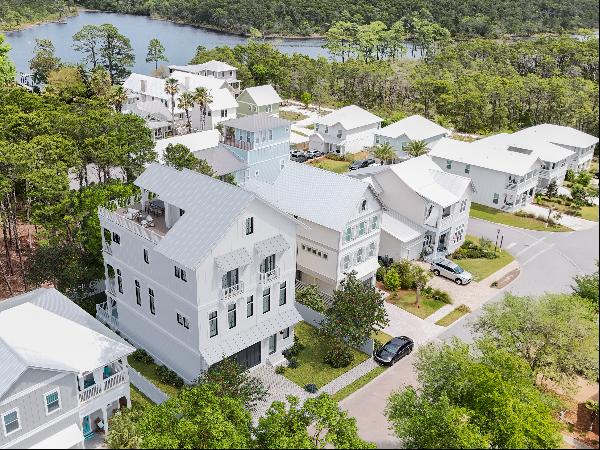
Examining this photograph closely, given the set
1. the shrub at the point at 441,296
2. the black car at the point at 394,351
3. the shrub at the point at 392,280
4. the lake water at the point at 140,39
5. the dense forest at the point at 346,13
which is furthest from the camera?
the lake water at the point at 140,39

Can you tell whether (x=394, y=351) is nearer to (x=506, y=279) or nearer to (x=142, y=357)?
→ (x=142, y=357)

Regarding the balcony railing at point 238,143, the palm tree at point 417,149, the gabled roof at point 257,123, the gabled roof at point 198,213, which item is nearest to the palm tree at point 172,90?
the balcony railing at point 238,143

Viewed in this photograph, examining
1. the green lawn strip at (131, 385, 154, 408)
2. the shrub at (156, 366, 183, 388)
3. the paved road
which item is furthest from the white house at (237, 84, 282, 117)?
the green lawn strip at (131, 385, 154, 408)

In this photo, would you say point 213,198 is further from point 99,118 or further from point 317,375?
point 99,118

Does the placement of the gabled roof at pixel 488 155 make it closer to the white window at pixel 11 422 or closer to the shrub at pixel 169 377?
the shrub at pixel 169 377

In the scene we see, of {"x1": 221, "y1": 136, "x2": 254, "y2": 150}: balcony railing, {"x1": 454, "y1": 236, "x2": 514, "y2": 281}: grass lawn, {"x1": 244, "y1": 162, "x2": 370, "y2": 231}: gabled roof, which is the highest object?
{"x1": 244, "y1": 162, "x2": 370, "y2": 231}: gabled roof

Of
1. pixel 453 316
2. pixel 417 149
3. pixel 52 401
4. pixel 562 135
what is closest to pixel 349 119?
pixel 417 149

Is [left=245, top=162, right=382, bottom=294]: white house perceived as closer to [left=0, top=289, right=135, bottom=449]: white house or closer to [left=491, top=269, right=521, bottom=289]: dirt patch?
[left=491, top=269, right=521, bottom=289]: dirt patch
